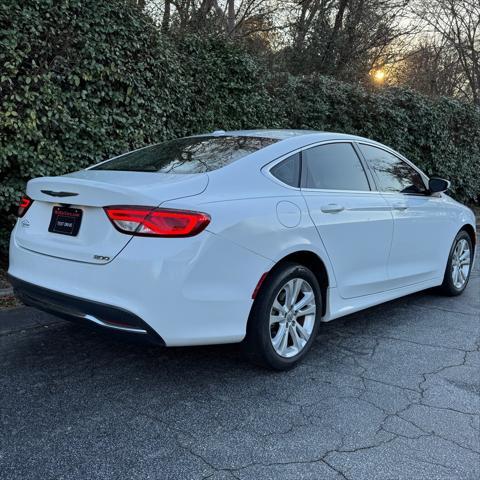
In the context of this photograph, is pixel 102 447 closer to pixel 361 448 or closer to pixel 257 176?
pixel 361 448

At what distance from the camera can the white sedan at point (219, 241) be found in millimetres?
2828

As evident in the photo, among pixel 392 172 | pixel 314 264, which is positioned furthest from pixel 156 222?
pixel 392 172

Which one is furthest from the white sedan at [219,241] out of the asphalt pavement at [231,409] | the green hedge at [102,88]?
the green hedge at [102,88]

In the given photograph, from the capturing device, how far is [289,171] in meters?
3.64

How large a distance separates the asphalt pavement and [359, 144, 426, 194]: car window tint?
1.33 meters

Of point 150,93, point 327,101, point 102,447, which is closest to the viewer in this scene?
point 102,447

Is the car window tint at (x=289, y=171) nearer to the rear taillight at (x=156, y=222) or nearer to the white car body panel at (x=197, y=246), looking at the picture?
the white car body panel at (x=197, y=246)

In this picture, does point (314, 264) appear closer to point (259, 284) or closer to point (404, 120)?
point (259, 284)

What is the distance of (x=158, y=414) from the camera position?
290cm

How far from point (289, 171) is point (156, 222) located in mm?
1201

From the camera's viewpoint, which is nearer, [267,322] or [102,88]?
[267,322]

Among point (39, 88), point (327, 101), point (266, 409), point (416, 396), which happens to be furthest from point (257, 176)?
point (327, 101)

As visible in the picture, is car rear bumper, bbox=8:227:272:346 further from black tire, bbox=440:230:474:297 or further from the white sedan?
black tire, bbox=440:230:474:297

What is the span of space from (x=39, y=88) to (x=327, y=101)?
5576 millimetres
